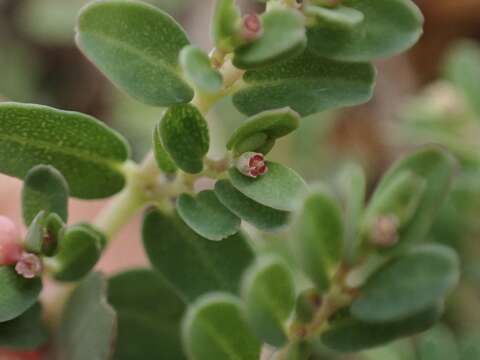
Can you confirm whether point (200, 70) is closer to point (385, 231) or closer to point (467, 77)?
point (385, 231)

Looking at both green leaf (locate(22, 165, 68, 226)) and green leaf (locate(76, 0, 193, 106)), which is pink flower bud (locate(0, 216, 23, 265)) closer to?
green leaf (locate(22, 165, 68, 226))

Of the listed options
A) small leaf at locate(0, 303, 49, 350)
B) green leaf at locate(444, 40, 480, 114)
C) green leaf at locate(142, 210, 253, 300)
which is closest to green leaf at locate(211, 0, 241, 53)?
green leaf at locate(142, 210, 253, 300)

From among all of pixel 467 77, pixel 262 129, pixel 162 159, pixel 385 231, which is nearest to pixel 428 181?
pixel 385 231

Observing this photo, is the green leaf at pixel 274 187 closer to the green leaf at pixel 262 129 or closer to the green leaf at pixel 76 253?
the green leaf at pixel 262 129

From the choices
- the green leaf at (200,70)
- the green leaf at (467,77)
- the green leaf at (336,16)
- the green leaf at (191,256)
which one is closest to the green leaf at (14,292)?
the green leaf at (191,256)

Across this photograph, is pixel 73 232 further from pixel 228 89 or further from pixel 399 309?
pixel 399 309

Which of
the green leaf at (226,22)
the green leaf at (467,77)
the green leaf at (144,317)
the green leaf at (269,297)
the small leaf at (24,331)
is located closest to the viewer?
the green leaf at (269,297)
